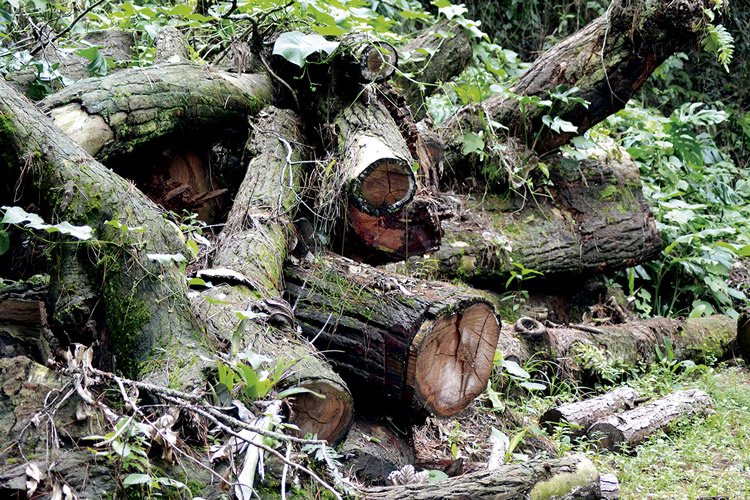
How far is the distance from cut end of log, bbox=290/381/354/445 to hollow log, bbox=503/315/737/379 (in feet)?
6.09

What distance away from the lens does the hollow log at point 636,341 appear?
14.3 feet

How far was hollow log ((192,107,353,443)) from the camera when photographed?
247 centimetres

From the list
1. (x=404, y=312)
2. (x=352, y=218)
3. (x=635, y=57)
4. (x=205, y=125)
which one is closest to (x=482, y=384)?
(x=404, y=312)

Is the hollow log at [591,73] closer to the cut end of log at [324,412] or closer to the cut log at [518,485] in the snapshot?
the cut end of log at [324,412]

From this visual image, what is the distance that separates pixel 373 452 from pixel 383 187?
1.17 meters

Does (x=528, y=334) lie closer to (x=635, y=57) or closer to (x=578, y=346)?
(x=578, y=346)

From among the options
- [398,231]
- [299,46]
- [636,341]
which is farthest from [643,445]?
[299,46]

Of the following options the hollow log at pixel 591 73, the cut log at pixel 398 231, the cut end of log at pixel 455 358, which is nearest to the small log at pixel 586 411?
the cut end of log at pixel 455 358

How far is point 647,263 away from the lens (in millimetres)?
5977

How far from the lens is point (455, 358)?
3090 mm

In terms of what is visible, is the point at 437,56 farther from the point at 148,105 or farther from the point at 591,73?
the point at 148,105

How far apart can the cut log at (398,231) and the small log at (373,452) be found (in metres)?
0.86

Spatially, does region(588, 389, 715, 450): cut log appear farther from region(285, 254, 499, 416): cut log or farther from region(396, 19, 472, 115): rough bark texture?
region(396, 19, 472, 115): rough bark texture

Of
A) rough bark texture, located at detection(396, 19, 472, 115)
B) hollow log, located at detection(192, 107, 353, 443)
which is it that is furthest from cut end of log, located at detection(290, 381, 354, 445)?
rough bark texture, located at detection(396, 19, 472, 115)
